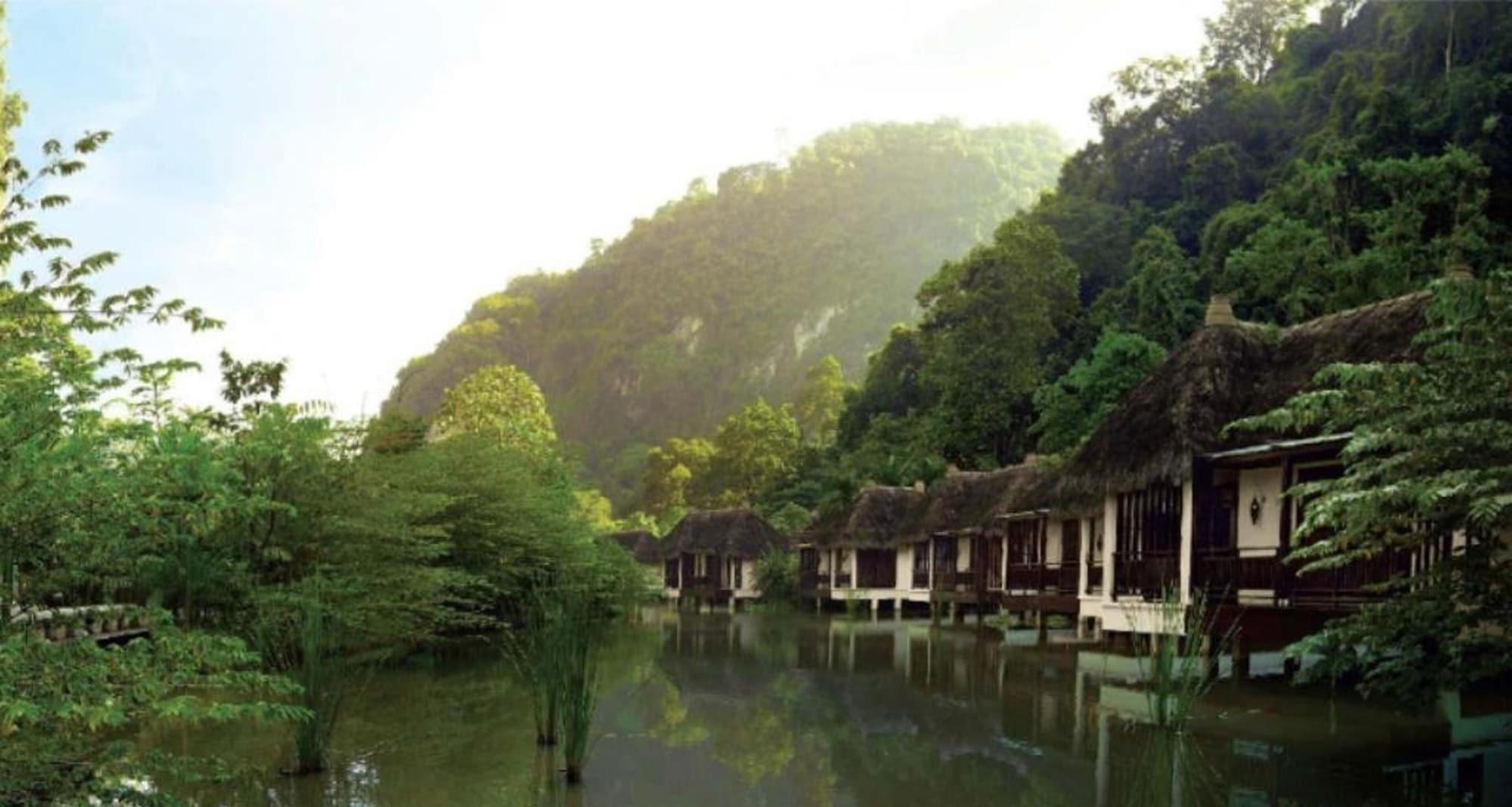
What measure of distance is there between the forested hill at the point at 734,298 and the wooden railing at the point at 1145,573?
58.2 meters

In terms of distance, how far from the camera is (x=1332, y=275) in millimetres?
25516

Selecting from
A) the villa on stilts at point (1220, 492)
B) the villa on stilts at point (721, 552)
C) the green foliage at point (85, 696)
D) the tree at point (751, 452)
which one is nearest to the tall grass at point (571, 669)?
the green foliage at point (85, 696)

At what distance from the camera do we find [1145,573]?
47.1 ft

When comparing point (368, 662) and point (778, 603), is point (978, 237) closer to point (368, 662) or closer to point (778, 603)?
point (778, 603)

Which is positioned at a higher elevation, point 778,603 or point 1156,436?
point 1156,436

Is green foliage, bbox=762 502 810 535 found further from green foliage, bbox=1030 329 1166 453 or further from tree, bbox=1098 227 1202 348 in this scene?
green foliage, bbox=1030 329 1166 453

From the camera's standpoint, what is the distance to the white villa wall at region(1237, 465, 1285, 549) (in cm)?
1321

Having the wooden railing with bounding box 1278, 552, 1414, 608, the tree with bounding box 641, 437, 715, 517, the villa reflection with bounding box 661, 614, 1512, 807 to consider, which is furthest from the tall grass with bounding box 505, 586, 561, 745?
the tree with bounding box 641, 437, 715, 517

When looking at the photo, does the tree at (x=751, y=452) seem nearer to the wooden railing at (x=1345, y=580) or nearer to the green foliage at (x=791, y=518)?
the green foliage at (x=791, y=518)

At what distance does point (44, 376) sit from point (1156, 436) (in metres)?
11.6

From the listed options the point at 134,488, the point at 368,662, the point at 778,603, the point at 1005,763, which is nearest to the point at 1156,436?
the point at 1005,763

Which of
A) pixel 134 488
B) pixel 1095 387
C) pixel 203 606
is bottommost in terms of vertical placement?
pixel 203 606

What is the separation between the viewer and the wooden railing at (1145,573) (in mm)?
13812

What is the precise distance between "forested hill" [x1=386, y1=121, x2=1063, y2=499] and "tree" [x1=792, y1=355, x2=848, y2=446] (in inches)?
458
